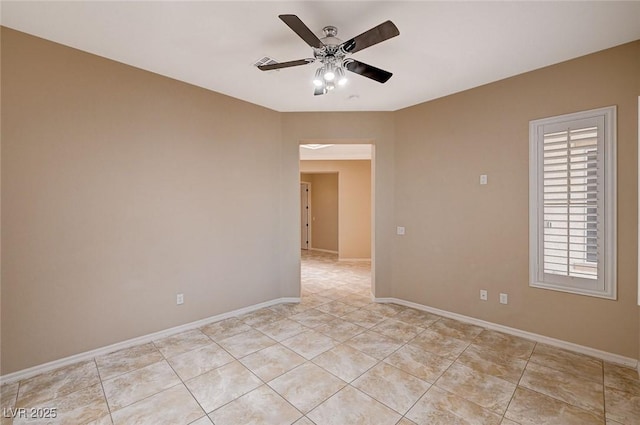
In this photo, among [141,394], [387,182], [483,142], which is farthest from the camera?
[387,182]

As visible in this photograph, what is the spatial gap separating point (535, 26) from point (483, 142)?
1.37m

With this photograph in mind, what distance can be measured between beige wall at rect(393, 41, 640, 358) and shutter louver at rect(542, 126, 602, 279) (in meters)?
0.18

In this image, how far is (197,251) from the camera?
11.7 feet

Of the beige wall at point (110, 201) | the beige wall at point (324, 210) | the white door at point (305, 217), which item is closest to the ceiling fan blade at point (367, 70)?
the beige wall at point (110, 201)

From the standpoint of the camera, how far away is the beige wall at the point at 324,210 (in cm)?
930

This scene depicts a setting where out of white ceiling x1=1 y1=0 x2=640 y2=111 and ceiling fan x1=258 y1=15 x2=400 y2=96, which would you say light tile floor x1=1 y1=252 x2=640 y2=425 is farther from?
white ceiling x1=1 y1=0 x2=640 y2=111

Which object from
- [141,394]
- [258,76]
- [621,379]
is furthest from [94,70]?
[621,379]

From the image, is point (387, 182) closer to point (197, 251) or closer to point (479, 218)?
point (479, 218)

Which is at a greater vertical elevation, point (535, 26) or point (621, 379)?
point (535, 26)

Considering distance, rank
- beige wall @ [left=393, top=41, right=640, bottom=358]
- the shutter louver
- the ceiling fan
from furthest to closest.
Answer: the shutter louver
beige wall @ [left=393, top=41, right=640, bottom=358]
the ceiling fan

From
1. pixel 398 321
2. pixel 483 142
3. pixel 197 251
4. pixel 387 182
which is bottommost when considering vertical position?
pixel 398 321

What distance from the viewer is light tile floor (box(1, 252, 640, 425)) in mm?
2031

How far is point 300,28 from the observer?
74.0 inches

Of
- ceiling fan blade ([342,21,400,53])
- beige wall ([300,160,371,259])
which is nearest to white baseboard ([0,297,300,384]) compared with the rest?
ceiling fan blade ([342,21,400,53])
